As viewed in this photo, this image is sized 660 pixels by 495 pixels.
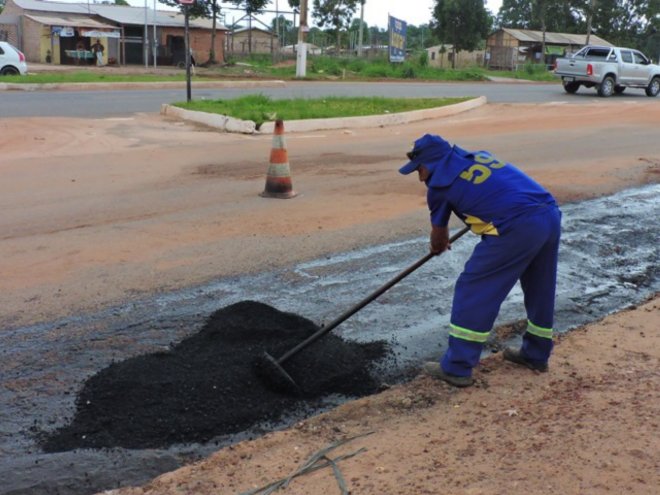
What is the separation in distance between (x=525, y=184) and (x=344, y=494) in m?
1.81

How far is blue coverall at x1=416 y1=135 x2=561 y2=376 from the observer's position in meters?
3.60

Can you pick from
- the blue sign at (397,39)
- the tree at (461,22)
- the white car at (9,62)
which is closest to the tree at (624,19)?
the tree at (461,22)

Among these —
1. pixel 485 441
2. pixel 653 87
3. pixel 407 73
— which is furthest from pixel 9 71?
pixel 485 441

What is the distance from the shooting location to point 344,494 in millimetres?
2830

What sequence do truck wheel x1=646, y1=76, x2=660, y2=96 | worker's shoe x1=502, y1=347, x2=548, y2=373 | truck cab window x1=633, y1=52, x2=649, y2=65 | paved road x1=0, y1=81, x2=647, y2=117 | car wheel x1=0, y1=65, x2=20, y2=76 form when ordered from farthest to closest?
truck wheel x1=646, y1=76, x2=660, y2=96
car wheel x1=0, y1=65, x2=20, y2=76
truck cab window x1=633, y1=52, x2=649, y2=65
paved road x1=0, y1=81, x2=647, y2=117
worker's shoe x1=502, y1=347, x2=548, y2=373

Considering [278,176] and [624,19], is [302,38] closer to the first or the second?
[278,176]

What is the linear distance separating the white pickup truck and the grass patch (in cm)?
766

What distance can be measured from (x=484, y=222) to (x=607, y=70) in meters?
22.6

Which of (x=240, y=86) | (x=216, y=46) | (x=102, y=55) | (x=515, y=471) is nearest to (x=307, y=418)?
(x=515, y=471)

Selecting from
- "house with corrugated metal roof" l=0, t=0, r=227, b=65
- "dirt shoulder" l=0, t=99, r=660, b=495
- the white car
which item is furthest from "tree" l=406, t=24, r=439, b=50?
"dirt shoulder" l=0, t=99, r=660, b=495

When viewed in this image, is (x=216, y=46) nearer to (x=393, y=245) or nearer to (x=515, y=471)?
(x=393, y=245)

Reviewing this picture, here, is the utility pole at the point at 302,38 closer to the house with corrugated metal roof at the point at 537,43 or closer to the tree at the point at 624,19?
the house with corrugated metal roof at the point at 537,43

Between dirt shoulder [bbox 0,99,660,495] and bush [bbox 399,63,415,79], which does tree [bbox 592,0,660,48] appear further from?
dirt shoulder [bbox 0,99,660,495]

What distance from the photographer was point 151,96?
19734 millimetres
